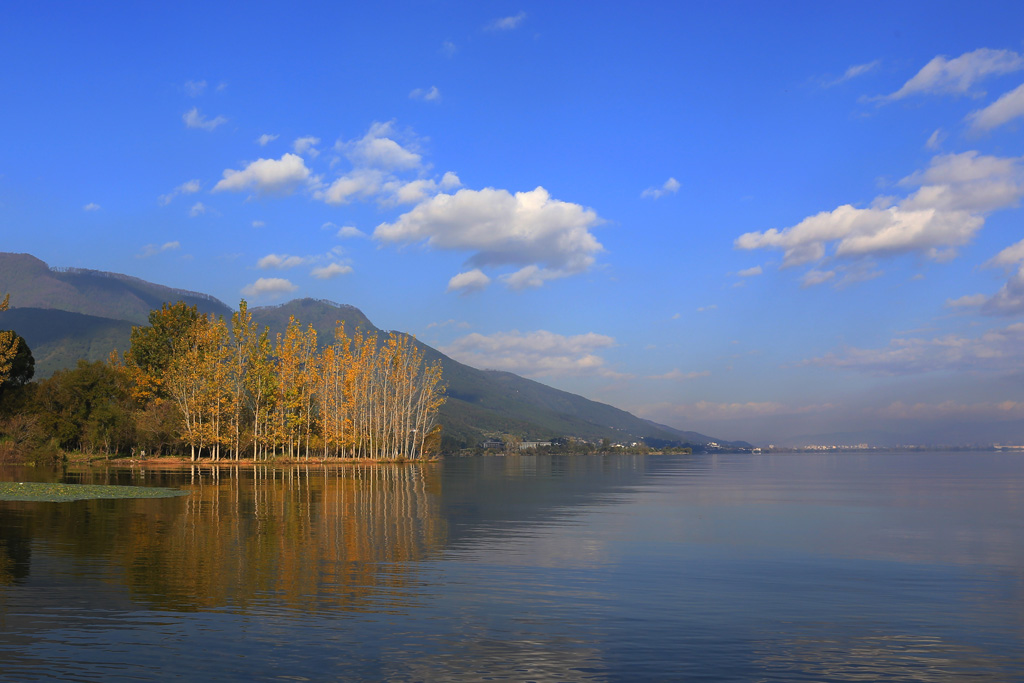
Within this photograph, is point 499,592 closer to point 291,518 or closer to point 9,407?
point 291,518

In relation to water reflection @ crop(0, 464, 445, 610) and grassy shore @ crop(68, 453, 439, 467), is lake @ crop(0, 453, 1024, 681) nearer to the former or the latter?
water reflection @ crop(0, 464, 445, 610)

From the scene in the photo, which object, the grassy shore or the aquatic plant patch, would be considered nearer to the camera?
the aquatic plant patch

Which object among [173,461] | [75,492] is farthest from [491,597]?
[173,461]

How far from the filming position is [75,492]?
37812mm

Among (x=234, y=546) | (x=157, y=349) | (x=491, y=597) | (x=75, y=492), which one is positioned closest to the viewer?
(x=491, y=597)

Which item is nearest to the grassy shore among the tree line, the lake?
the tree line

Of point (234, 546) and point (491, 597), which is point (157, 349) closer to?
point (234, 546)

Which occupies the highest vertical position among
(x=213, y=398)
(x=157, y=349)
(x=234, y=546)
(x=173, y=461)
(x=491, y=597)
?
(x=157, y=349)

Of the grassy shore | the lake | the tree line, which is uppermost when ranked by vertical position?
the tree line

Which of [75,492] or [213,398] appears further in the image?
[213,398]

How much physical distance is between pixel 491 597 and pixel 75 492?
3099cm

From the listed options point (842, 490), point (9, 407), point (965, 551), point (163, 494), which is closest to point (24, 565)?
point (163, 494)

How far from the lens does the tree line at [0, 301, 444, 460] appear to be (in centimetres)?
8219

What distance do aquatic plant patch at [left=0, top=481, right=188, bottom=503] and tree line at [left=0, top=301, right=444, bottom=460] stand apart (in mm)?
40225
